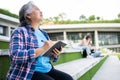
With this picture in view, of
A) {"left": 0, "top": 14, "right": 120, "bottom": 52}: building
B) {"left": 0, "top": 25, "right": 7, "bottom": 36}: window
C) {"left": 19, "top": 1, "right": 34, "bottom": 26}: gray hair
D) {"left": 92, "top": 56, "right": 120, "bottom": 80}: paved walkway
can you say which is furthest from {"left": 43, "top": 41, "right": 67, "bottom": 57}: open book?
{"left": 0, "top": 14, "right": 120, "bottom": 52}: building

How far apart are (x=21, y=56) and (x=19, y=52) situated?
0.04m

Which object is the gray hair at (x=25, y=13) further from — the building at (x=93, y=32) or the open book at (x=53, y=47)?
the building at (x=93, y=32)

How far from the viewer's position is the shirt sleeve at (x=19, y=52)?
8.32 ft

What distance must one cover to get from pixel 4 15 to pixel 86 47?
16.5 metres

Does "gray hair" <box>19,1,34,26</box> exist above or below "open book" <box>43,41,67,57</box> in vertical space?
above

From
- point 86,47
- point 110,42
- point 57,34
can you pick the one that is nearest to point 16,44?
point 86,47

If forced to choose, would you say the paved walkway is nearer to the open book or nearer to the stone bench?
the stone bench

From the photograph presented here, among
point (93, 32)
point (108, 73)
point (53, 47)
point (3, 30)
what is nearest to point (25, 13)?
point (53, 47)

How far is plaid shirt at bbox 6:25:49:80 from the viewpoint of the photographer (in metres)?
2.54

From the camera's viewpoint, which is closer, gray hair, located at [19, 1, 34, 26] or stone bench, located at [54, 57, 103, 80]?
gray hair, located at [19, 1, 34, 26]

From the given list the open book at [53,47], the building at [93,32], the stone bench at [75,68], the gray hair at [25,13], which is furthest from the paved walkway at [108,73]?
the building at [93,32]

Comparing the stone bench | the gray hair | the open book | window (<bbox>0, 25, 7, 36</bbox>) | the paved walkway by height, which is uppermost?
the gray hair

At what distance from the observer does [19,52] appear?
2525 millimetres

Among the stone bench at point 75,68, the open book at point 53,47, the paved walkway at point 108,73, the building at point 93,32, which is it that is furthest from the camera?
the building at point 93,32
